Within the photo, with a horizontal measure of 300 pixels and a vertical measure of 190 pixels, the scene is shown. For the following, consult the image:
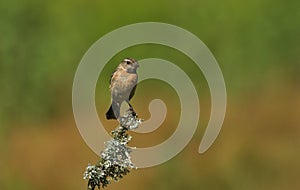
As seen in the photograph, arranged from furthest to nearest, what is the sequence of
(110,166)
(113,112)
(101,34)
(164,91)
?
(101,34), (164,91), (113,112), (110,166)

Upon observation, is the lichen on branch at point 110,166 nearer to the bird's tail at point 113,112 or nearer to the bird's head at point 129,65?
the bird's tail at point 113,112

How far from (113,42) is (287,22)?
329 centimetres

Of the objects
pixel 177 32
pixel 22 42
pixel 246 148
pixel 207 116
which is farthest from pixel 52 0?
pixel 246 148

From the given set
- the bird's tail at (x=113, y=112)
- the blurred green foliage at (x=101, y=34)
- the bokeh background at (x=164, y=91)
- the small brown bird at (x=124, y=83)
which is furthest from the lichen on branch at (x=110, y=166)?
the blurred green foliage at (x=101, y=34)

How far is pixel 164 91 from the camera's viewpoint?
8297mm

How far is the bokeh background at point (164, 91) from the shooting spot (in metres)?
6.72

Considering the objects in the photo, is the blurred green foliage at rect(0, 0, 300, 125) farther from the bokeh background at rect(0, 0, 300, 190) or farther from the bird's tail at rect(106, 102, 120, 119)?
the bird's tail at rect(106, 102, 120, 119)

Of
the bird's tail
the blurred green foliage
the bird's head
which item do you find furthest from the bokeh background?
the bird's tail

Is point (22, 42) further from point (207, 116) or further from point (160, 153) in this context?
point (160, 153)

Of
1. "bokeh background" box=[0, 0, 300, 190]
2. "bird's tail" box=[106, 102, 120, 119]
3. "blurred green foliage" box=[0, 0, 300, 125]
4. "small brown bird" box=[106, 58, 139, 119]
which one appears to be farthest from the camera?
"blurred green foliage" box=[0, 0, 300, 125]

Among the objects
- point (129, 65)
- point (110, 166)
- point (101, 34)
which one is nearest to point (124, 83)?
point (129, 65)

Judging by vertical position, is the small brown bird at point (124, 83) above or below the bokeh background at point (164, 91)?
below

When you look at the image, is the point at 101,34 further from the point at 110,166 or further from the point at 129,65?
the point at 110,166

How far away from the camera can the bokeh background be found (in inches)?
265
